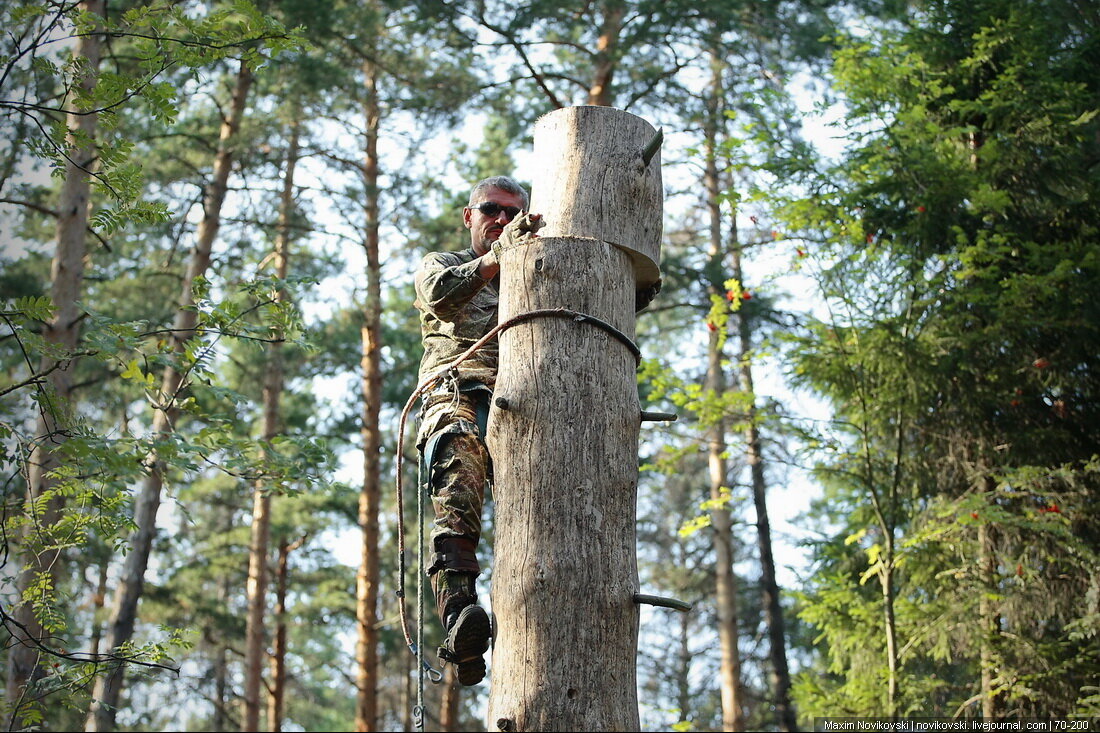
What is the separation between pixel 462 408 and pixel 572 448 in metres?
1.11

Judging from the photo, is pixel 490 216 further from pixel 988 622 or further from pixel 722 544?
pixel 722 544

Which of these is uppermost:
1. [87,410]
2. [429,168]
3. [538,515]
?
Answer: [429,168]

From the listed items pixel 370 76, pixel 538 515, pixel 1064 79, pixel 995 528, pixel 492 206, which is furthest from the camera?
pixel 370 76

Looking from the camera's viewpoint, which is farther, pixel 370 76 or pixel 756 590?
pixel 756 590

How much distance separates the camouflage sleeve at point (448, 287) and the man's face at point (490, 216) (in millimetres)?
337

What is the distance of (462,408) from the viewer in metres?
4.27

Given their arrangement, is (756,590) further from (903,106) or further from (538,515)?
(538,515)

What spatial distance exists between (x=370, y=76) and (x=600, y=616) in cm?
1266

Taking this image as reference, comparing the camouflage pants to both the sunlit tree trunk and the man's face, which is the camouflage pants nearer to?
Answer: the man's face

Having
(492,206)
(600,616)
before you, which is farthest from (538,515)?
(492,206)

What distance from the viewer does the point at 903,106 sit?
8.57 metres

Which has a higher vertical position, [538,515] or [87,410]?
[87,410]

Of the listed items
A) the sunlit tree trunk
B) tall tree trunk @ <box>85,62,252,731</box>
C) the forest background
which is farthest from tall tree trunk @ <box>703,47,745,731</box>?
tall tree trunk @ <box>85,62,252,731</box>

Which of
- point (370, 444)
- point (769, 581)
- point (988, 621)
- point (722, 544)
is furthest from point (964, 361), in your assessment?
point (769, 581)
